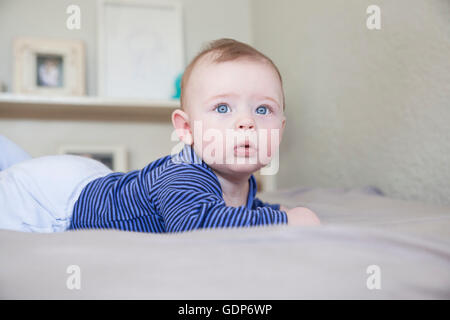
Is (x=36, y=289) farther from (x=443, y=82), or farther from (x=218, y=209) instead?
(x=443, y=82)

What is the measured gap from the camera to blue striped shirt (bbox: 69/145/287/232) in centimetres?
62

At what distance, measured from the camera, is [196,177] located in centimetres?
71

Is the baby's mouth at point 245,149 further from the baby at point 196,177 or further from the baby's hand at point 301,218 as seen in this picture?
the baby's hand at point 301,218

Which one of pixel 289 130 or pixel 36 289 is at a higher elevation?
pixel 289 130

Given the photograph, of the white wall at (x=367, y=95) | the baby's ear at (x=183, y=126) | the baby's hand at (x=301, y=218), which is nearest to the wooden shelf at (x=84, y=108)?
the white wall at (x=367, y=95)

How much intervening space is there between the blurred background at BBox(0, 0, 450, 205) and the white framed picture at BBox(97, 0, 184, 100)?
1 cm

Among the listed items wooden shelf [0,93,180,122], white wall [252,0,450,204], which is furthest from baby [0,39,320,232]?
wooden shelf [0,93,180,122]

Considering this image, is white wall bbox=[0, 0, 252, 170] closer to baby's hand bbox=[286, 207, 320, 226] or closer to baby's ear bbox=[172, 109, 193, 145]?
baby's ear bbox=[172, 109, 193, 145]

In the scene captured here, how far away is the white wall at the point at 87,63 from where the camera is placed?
7.62 feet

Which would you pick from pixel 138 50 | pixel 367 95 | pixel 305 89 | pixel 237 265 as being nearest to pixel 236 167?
pixel 237 265

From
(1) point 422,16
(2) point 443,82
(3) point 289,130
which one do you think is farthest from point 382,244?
(3) point 289,130

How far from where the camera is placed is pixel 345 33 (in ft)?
4.81

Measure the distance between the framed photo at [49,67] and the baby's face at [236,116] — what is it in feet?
5.61
